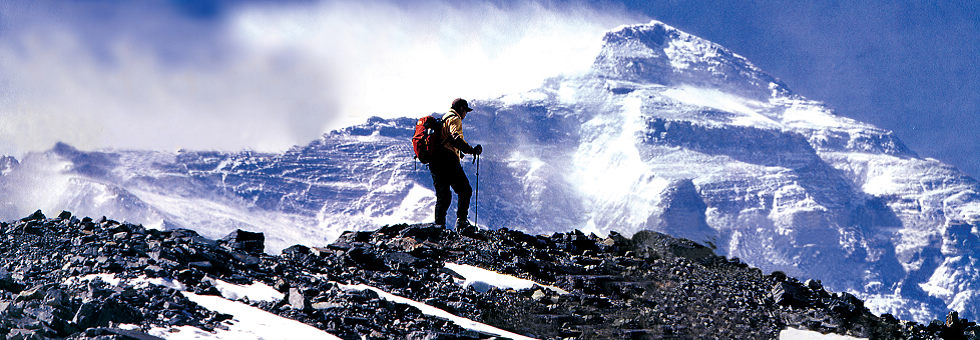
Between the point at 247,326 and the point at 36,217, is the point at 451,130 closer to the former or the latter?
the point at 36,217

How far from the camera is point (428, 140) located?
76.4 ft

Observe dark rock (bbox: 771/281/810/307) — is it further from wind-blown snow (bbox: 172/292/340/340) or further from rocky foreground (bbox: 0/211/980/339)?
wind-blown snow (bbox: 172/292/340/340)

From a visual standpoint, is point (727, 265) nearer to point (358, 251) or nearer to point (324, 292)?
point (358, 251)

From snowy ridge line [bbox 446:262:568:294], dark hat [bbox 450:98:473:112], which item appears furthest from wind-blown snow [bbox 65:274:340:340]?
dark hat [bbox 450:98:473:112]

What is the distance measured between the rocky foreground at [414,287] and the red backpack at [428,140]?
1.50 metres

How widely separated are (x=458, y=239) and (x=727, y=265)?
5.47 metres

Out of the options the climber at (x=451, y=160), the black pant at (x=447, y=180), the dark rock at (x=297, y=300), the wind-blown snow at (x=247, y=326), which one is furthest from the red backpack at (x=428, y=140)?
the wind-blown snow at (x=247, y=326)

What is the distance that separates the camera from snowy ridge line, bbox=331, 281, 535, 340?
16.5m

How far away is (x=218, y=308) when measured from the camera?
47.4ft

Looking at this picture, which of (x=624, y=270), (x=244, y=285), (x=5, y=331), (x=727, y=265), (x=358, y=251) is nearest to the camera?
(x=5, y=331)

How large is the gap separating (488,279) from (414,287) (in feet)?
5.29

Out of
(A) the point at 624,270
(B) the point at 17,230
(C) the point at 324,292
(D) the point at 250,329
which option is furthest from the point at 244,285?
(A) the point at 624,270

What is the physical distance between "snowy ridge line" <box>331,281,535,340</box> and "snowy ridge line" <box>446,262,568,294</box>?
6.05ft

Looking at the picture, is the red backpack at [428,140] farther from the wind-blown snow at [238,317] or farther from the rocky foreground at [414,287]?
the wind-blown snow at [238,317]
